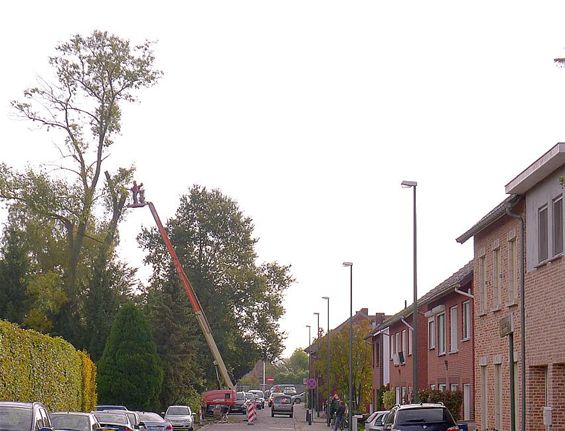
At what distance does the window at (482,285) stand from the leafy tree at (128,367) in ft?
84.4

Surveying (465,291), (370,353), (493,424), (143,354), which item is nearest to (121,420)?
(493,424)

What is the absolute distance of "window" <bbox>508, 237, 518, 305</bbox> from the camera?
2641cm

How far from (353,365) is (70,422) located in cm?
4369

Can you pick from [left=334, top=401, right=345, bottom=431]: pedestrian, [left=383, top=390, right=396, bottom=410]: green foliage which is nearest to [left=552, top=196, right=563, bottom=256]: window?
[left=334, top=401, right=345, bottom=431]: pedestrian

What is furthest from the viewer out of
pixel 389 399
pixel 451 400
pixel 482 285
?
pixel 389 399

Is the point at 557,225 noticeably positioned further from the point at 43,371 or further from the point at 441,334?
the point at 441,334

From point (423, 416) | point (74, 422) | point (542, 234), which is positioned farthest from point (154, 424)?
point (542, 234)

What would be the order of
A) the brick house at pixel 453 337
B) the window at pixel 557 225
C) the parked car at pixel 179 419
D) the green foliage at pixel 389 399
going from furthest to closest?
the green foliage at pixel 389 399 → the parked car at pixel 179 419 → the brick house at pixel 453 337 → the window at pixel 557 225

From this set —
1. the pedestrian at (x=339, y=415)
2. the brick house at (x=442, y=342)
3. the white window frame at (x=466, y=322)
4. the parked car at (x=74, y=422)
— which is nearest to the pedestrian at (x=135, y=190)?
the brick house at (x=442, y=342)

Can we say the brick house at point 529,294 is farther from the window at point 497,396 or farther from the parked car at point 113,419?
the parked car at point 113,419

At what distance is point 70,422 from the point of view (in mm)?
22453

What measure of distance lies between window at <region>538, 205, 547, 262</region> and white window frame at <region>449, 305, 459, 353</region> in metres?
15.1

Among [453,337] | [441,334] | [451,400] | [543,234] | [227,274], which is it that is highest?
[227,274]

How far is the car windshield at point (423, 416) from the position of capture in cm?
2372
